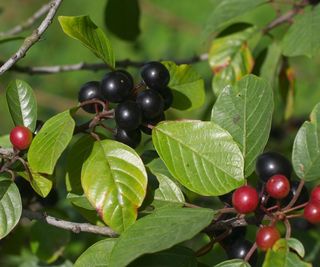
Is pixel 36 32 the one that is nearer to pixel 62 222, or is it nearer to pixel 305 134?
pixel 62 222

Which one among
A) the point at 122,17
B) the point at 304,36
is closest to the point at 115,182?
the point at 304,36

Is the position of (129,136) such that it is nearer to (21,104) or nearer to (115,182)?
(115,182)

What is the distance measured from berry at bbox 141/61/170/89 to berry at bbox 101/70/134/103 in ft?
0.13

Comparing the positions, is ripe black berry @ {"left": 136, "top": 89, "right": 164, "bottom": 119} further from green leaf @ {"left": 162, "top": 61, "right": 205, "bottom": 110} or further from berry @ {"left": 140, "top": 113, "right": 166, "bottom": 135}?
green leaf @ {"left": 162, "top": 61, "right": 205, "bottom": 110}

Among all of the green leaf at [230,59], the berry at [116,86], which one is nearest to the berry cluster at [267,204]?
the berry at [116,86]

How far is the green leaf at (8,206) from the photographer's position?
139cm

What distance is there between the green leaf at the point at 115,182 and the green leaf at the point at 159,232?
4.4 inches

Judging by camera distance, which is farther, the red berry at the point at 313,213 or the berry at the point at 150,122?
the berry at the point at 150,122

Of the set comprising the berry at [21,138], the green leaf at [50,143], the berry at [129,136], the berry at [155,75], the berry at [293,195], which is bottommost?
the berry at [293,195]

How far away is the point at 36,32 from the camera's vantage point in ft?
4.76

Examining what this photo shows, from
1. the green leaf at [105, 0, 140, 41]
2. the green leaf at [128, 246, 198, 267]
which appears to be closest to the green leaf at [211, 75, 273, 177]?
the green leaf at [128, 246, 198, 267]

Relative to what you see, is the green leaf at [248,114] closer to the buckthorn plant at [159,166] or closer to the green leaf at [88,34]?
the buckthorn plant at [159,166]

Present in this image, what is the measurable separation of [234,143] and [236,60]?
2.57 ft

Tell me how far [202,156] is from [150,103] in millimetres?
155
